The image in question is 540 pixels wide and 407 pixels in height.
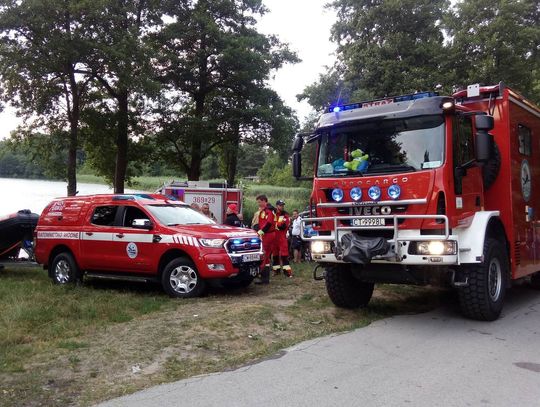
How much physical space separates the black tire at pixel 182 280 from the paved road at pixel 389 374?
3221 mm

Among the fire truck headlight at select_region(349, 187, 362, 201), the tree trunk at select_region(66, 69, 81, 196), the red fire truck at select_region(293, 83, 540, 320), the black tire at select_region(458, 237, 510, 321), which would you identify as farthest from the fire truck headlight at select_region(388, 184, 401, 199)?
the tree trunk at select_region(66, 69, 81, 196)

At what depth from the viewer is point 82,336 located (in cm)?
653

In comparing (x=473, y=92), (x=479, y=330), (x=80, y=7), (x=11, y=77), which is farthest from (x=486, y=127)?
(x=11, y=77)

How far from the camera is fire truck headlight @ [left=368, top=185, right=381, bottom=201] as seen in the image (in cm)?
705

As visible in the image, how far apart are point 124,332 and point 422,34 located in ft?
80.7

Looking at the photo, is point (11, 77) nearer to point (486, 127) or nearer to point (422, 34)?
point (486, 127)

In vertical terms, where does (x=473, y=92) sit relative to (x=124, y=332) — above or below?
above

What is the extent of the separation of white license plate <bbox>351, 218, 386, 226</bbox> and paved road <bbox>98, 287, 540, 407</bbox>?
4.70ft

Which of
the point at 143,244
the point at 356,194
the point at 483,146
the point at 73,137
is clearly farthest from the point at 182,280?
the point at 73,137

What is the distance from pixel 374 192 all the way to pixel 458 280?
65.3 inches

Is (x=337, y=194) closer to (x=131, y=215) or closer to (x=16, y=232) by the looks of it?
(x=131, y=215)

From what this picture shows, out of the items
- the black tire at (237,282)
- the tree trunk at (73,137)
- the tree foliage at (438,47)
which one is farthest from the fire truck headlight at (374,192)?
the tree foliage at (438,47)

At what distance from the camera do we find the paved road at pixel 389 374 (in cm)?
457

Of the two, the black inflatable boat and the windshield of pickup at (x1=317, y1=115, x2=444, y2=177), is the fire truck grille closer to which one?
the windshield of pickup at (x1=317, y1=115, x2=444, y2=177)
